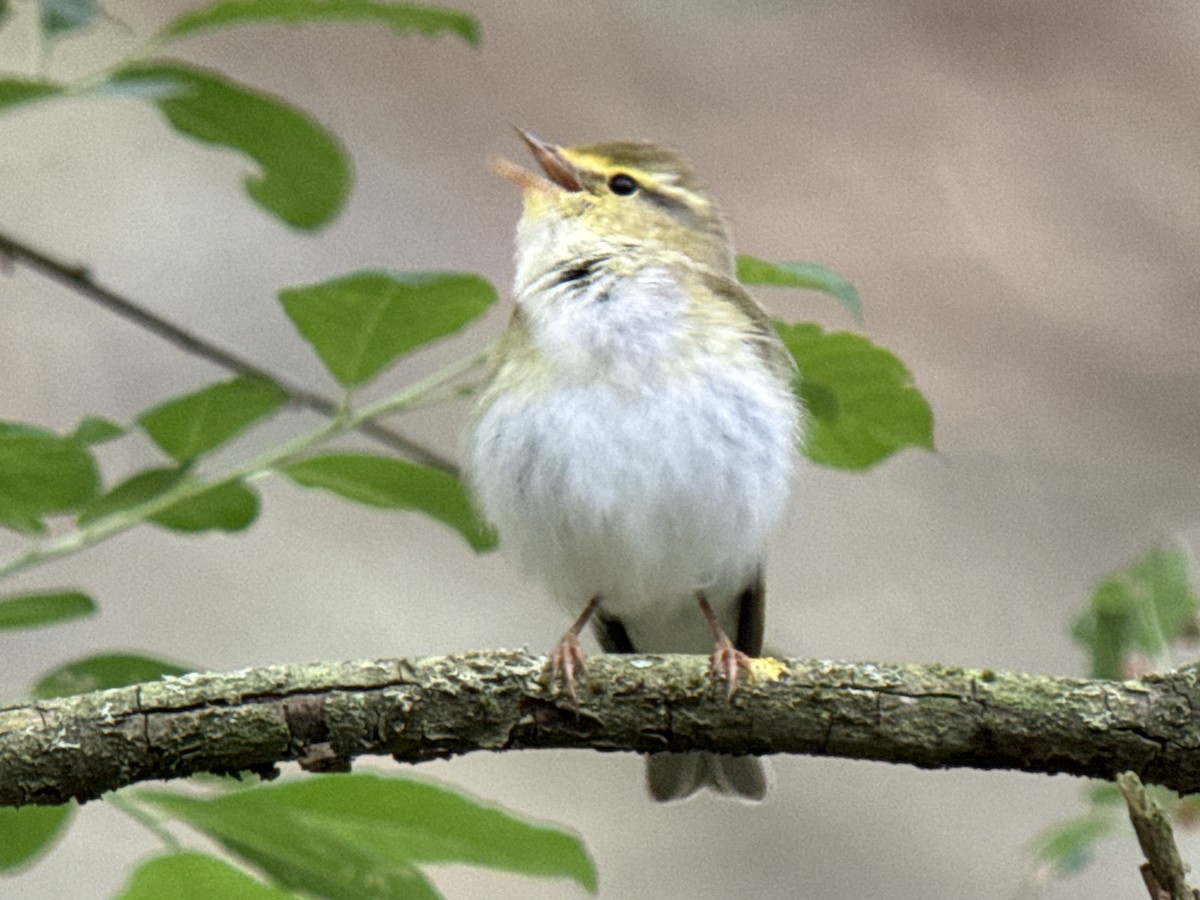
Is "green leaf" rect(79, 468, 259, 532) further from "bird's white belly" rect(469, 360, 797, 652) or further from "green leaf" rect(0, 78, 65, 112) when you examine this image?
"bird's white belly" rect(469, 360, 797, 652)

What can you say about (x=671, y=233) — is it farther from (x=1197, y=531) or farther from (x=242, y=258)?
(x=242, y=258)

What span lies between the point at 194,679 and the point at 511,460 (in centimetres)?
91

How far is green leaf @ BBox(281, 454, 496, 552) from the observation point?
2.13 metres

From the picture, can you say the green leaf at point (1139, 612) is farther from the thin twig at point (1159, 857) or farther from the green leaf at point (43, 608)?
the green leaf at point (43, 608)

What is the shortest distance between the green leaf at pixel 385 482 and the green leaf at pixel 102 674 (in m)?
0.27

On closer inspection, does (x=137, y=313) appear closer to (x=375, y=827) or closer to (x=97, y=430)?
A: (x=97, y=430)

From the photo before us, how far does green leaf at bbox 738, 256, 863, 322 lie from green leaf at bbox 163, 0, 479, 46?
45cm

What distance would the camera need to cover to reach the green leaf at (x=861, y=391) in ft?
7.22

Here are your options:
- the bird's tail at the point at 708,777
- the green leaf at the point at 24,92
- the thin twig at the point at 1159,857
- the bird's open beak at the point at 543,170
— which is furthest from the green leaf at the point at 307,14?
the bird's tail at the point at 708,777

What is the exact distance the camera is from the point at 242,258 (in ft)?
15.6

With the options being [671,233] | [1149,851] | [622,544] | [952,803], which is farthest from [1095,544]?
[1149,851]

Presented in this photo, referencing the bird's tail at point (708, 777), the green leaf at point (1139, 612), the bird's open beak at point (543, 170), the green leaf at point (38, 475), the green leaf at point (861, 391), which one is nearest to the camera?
the green leaf at point (38, 475)

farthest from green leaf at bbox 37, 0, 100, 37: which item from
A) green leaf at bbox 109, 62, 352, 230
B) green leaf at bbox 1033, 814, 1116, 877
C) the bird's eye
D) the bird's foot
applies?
green leaf at bbox 1033, 814, 1116, 877

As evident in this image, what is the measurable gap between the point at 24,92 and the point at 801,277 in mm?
884
